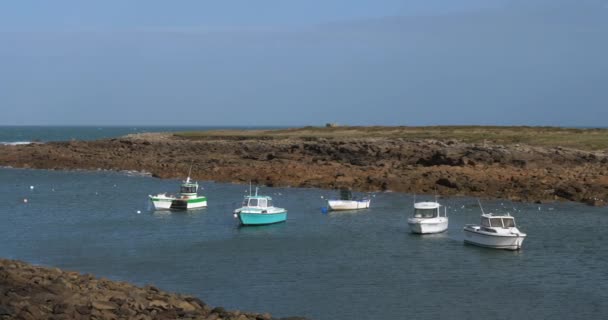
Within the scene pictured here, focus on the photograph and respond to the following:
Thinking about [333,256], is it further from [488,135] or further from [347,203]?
[488,135]

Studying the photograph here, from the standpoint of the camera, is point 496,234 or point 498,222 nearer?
point 496,234

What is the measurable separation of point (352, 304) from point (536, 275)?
10.1m

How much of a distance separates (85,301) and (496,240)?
24390mm

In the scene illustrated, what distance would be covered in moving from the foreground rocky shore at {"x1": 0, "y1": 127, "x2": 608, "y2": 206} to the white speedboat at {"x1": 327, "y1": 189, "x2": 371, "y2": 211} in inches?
328

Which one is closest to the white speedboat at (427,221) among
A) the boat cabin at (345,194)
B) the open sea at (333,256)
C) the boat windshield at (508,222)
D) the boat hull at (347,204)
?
the open sea at (333,256)

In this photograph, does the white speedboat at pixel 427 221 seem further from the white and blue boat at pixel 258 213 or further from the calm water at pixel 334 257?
the white and blue boat at pixel 258 213

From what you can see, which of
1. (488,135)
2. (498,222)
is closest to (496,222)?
(498,222)

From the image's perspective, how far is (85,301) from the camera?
23.6 m

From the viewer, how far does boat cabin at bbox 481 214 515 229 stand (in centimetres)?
4306

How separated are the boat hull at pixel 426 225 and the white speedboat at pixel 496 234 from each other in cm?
301

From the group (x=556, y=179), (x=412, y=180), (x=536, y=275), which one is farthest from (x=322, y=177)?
(x=536, y=275)

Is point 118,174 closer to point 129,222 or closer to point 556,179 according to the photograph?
point 129,222

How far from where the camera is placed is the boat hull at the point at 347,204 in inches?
2265

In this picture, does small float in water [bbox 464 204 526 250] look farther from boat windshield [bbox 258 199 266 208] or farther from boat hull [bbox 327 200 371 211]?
boat hull [bbox 327 200 371 211]
